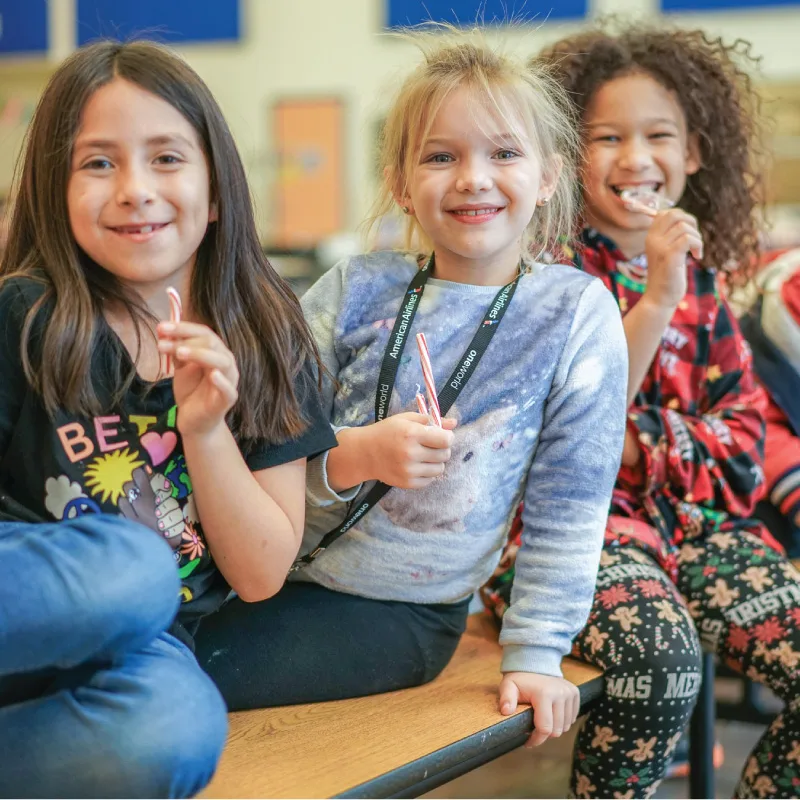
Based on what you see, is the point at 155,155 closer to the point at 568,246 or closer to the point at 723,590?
the point at 568,246

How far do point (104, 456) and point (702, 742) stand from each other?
3.54 feet

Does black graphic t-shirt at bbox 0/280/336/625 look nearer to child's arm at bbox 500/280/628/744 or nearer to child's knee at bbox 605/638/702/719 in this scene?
child's arm at bbox 500/280/628/744

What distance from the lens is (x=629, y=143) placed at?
1633 millimetres

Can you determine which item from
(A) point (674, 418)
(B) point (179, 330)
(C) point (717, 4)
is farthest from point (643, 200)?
(C) point (717, 4)

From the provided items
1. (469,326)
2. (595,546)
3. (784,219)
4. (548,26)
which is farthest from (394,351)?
(548,26)

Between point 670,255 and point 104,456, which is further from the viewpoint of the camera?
point 670,255

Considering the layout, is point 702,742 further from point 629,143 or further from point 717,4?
point 717,4

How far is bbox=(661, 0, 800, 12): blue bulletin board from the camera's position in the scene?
5.73m

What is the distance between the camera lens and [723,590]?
149cm

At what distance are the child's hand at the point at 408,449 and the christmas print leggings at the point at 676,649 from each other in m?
0.36

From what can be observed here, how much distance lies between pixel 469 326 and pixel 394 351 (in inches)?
4.1

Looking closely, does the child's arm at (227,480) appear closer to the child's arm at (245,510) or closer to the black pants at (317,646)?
the child's arm at (245,510)

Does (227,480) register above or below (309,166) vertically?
below

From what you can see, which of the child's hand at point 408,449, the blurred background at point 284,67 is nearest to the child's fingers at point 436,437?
the child's hand at point 408,449
